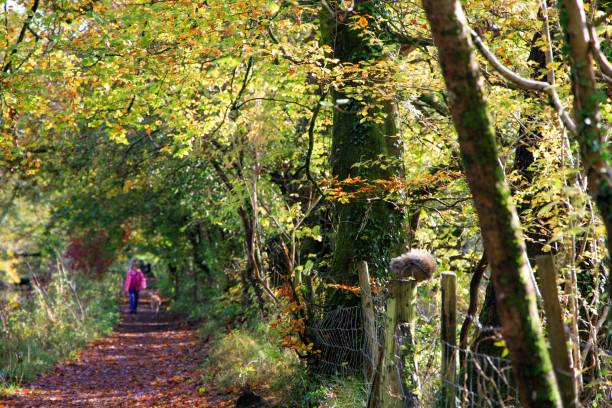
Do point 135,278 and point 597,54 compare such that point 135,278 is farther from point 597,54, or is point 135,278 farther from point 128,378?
point 597,54

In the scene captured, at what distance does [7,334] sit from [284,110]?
20.7 ft

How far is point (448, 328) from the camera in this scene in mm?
4492

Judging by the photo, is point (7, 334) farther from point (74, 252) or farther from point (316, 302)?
point (74, 252)

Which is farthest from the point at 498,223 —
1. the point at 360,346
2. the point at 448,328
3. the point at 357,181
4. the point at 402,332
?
the point at 357,181

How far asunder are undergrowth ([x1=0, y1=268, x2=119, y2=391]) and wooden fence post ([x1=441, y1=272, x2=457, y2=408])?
26.9ft

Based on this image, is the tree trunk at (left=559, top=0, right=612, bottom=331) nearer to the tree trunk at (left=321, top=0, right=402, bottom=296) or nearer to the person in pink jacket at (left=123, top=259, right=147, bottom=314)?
the tree trunk at (left=321, top=0, right=402, bottom=296)

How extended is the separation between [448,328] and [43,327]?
1281 centimetres

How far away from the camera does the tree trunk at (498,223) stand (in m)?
3.20

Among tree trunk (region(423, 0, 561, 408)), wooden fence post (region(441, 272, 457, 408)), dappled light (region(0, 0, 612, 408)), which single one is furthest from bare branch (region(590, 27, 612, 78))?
wooden fence post (region(441, 272, 457, 408))

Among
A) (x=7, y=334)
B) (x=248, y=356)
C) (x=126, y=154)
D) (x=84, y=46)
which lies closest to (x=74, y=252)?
(x=126, y=154)

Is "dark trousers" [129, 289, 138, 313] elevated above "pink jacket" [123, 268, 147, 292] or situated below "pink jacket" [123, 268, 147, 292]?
below

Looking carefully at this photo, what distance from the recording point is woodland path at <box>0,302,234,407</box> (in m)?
10.5

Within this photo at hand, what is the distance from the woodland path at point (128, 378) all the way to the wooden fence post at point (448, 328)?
5442mm

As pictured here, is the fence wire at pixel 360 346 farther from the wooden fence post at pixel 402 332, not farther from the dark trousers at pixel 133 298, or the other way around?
the dark trousers at pixel 133 298
